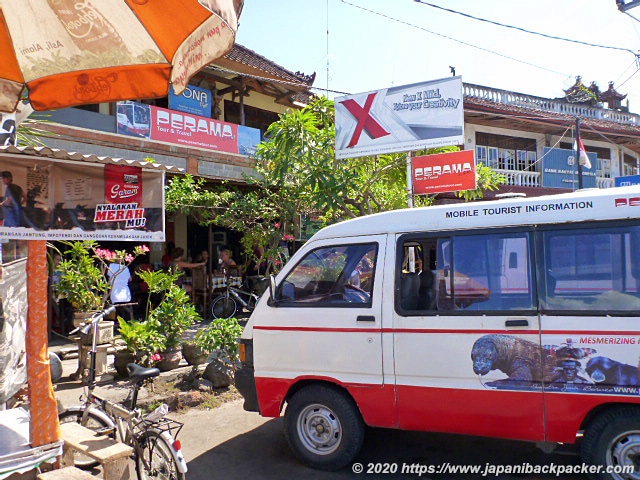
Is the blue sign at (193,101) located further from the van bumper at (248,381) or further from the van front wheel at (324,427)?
the van front wheel at (324,427)

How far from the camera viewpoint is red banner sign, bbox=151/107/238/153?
38.6 feet

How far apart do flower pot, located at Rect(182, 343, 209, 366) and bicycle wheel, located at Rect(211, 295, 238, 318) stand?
14.4 ft

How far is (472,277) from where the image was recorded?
12.6 feet

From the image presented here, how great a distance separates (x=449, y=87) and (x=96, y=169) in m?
6.64

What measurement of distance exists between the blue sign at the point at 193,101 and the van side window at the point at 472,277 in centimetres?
1004

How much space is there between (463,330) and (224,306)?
27.7 feet

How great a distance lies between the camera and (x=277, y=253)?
34.9 feet

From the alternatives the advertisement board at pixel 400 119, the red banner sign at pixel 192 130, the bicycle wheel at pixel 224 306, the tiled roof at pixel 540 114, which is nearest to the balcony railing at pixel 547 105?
the tiled roof at pixel 540 114

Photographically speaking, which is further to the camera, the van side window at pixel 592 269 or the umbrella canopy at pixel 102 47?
the van side window at pixel 592 269

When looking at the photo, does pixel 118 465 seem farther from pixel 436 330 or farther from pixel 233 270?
pixel 233 270

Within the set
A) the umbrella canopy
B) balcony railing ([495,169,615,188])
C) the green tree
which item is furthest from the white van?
balcony railing ([495,169,615,188])

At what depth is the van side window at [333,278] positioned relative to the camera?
4188 millimetres

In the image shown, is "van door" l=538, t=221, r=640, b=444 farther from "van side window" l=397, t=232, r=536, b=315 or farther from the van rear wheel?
"van side window" l=397, t=232, r=536, b=315

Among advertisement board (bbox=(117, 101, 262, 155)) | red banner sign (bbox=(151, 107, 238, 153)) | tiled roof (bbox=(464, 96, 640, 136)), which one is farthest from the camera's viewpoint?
tiled roof (bbox=(464, 96, 640, 136))
